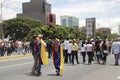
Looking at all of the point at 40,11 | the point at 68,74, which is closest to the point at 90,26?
the point at 68,74

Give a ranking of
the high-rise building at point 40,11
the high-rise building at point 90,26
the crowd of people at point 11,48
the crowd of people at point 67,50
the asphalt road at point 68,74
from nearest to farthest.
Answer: the asphalt road at point 68,74 → the crowd of people at point 67,50 → the crowd of people at point 11,48 → the high-rise building at point 90,26 → the high-rise building at point 40,11

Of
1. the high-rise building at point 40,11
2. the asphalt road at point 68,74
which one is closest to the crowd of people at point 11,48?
the asphalt road at point 68,74

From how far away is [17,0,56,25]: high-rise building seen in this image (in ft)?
511

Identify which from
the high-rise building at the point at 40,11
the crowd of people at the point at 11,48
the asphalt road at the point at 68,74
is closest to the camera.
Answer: the asphalt road at the point at 68,74

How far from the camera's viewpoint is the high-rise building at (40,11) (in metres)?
156

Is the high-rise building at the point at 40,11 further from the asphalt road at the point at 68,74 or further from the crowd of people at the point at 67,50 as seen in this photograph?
the asphalt road at the point at 68,74

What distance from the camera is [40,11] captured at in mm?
161500

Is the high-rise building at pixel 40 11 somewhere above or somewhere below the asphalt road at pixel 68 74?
above

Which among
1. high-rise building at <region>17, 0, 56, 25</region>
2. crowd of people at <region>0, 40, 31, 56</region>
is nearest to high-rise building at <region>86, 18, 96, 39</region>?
crowd of people at <region>0, 40, 31, 56</region>

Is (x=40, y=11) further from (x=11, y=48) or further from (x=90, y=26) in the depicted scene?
(x=11, y=48)

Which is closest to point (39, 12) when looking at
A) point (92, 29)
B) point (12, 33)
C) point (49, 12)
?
point (49, 12)

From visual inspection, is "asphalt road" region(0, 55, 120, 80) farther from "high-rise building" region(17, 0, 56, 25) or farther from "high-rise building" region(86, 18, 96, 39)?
"high-rise building" region(17, 0, 56, 25)

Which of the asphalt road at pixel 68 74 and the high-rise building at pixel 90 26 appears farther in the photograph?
the high-rise building at pixel 90 26

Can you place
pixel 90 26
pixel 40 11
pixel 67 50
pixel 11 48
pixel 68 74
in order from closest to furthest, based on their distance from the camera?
pixel 68 74 < pixel 67 50 < pixel 11 48 < pixel 90 26 < pixel 40 11
